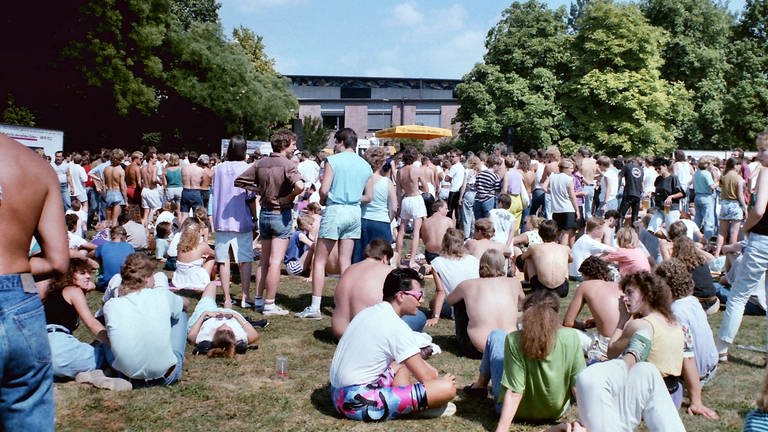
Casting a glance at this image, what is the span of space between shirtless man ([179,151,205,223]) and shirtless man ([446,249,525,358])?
27.5ft

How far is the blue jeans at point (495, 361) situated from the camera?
5051 mm

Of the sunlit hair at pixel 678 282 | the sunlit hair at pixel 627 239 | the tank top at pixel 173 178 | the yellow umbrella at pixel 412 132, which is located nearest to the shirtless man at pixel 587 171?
the sunlit hair at pixel 627 239

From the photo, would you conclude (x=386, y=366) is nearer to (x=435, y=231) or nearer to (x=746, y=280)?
(x=746, y=280)

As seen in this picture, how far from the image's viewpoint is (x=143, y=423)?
15.8 ft

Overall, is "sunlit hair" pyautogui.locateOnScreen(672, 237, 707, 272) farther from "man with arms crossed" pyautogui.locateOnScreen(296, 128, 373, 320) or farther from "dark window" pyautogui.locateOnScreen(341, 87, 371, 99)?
"dark window" pyautogui.locateOnScreen(341, 87, 371, 99)

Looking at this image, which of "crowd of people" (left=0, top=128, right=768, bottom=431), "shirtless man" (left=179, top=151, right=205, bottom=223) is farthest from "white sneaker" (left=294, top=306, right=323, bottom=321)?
"shirtless man" (left=179, top=151, right=205, bottom=223)

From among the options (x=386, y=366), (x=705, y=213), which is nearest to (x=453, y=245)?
(x=386, y=366)

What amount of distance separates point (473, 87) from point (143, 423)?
129 feet

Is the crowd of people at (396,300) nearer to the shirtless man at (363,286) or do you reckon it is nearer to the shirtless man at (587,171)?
the shirtless man at (363,286)

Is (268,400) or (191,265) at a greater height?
(191,265)

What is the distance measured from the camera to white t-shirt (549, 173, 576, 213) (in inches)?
442

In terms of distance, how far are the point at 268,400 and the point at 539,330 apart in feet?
6.93

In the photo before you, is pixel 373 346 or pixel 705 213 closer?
pixel 373 346

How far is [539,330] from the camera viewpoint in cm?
447
